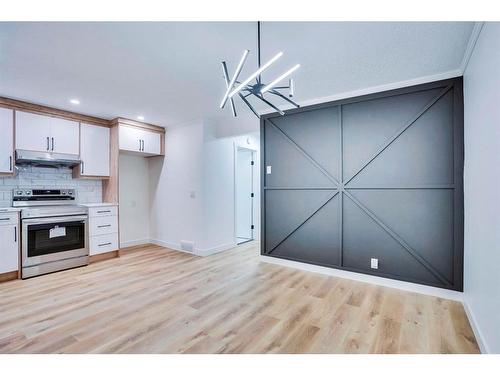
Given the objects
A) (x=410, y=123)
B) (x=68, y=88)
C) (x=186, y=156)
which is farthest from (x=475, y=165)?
(x=68, y=88)

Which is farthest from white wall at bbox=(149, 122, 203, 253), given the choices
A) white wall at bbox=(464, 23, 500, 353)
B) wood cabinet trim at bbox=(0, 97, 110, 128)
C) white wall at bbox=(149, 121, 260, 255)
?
white wall at bbox=(464, 23, 500, 353)

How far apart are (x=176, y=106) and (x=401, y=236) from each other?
3618mm

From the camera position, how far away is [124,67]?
2629 millimetres

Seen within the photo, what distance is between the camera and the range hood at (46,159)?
358cm

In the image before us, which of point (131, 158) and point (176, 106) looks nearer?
point (176, 106)

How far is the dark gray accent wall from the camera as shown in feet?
9.23

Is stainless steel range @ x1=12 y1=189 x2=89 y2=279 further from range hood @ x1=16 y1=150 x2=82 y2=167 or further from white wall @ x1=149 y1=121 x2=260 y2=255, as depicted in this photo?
white wall @ x1=149 y1=121 x2=260 y2=255

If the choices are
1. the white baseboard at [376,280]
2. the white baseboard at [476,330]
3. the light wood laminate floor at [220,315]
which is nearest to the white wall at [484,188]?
the white baseboard at [476,330]

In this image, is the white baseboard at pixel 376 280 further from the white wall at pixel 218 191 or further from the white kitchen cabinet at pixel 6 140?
the white kitchen cabinet at pixel 6 140

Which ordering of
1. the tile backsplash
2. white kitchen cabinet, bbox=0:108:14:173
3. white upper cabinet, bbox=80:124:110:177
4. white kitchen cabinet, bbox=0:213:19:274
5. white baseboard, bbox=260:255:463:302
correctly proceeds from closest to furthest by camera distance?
white baseboard, bbox=260:255:463:302
white kitchen cabinet, bbox=0:213:19:274
white kitchen cabinet, bbox=0:108:14:173
the tile backsplash
white upper cabinet, bbox=80:124:110:177

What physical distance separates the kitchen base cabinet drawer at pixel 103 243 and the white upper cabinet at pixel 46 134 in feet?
4.81

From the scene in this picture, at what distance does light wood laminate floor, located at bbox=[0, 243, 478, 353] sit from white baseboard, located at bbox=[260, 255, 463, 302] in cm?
11

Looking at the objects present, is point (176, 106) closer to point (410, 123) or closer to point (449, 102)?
point (410, 123)

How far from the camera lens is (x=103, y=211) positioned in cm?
428
